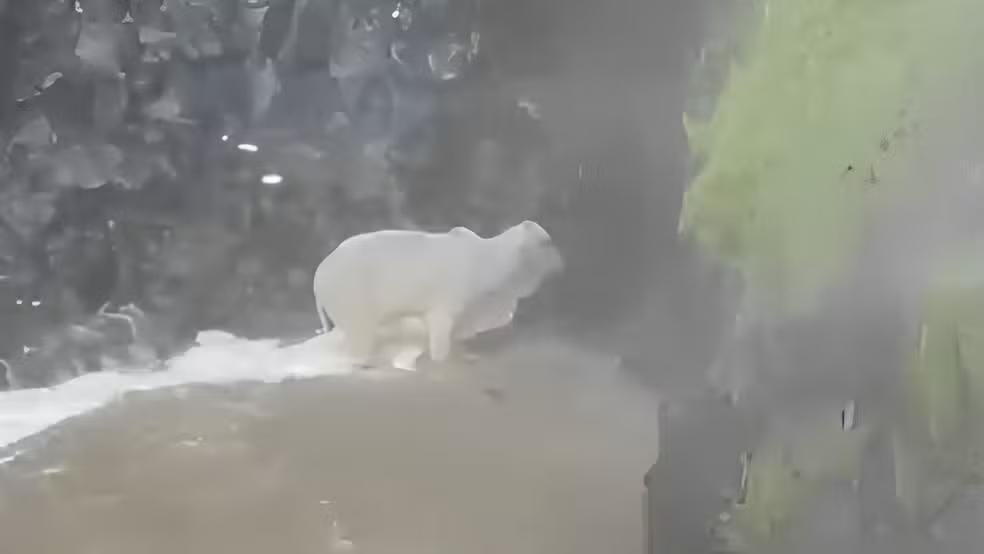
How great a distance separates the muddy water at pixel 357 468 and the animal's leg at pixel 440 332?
2 cm

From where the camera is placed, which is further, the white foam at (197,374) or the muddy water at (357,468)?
the white foam at (197,374)

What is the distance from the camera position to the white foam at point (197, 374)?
81cm

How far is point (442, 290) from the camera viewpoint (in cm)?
86

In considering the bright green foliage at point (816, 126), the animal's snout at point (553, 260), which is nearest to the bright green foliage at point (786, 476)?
the bright green foliage at point (816, 126)

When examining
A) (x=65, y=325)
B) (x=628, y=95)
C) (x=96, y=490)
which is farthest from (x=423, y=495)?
(x=65, y=325)

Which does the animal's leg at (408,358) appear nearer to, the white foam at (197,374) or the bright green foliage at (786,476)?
the white foam at (197,374)

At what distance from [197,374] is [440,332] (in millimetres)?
190

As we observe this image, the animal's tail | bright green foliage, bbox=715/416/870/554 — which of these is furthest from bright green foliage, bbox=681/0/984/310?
the animal's tail

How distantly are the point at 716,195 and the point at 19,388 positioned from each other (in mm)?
575

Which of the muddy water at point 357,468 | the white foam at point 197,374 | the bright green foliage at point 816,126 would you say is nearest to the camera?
the bright green foliage at point 816,126

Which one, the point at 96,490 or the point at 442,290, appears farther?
the point at 442,290

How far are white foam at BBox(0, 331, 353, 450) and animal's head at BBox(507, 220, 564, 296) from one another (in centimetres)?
15

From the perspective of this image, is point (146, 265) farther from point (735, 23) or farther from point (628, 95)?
point (735, 23)

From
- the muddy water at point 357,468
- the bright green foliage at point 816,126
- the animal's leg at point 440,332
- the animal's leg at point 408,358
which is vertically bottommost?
the muddy water at point 357,468
